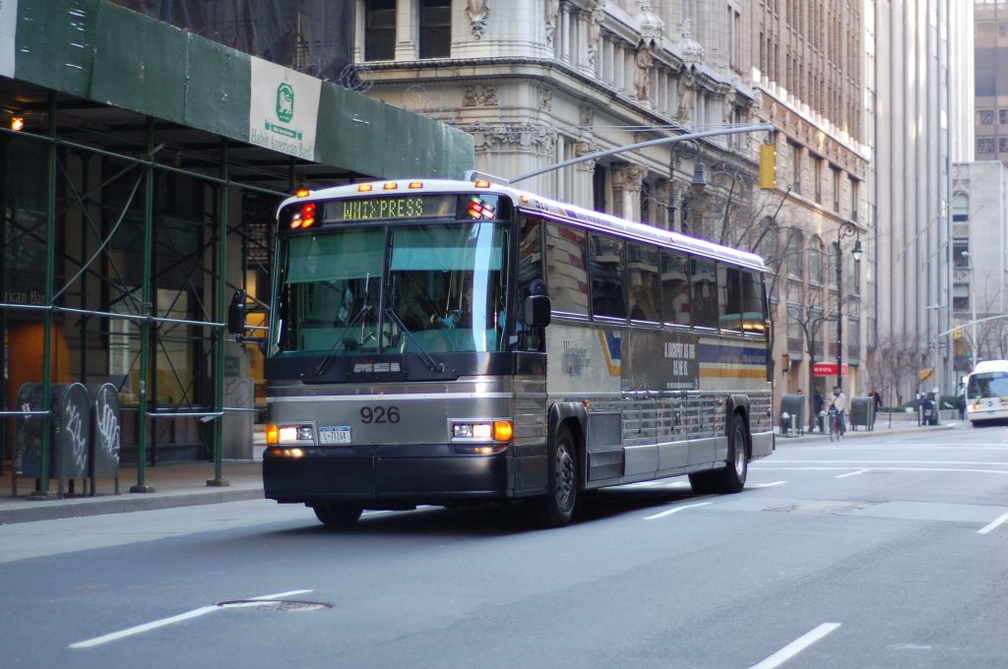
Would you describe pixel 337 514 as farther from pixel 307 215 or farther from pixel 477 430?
pixel 307 215

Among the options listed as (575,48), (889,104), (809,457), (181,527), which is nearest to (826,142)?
(889,104)

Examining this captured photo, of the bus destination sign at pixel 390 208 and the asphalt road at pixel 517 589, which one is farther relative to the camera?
the bus destination sign at pixel 390 208

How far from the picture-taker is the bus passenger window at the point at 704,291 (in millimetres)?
20875

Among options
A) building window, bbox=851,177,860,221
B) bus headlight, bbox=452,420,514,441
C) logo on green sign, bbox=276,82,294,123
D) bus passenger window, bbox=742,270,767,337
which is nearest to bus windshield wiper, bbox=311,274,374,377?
bus headlight, bbox=452,420,514,441

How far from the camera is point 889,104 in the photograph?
105 m

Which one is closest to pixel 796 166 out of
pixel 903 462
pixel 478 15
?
pixel 478 15

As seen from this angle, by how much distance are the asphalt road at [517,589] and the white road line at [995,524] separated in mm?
120

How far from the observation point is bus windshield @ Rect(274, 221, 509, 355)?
584 inches

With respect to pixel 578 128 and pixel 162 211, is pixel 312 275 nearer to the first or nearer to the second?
pixel 162 211

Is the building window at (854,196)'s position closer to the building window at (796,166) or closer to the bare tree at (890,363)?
the bare tree at (890,363)

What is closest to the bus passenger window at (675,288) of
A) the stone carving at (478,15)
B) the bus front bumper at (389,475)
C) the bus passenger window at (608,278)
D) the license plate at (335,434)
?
the bus passenger window at (608,278)

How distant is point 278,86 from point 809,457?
17.3 metres

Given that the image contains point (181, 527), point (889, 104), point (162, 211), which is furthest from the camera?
point (889, 104)

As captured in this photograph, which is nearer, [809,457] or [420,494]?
[420,494]
